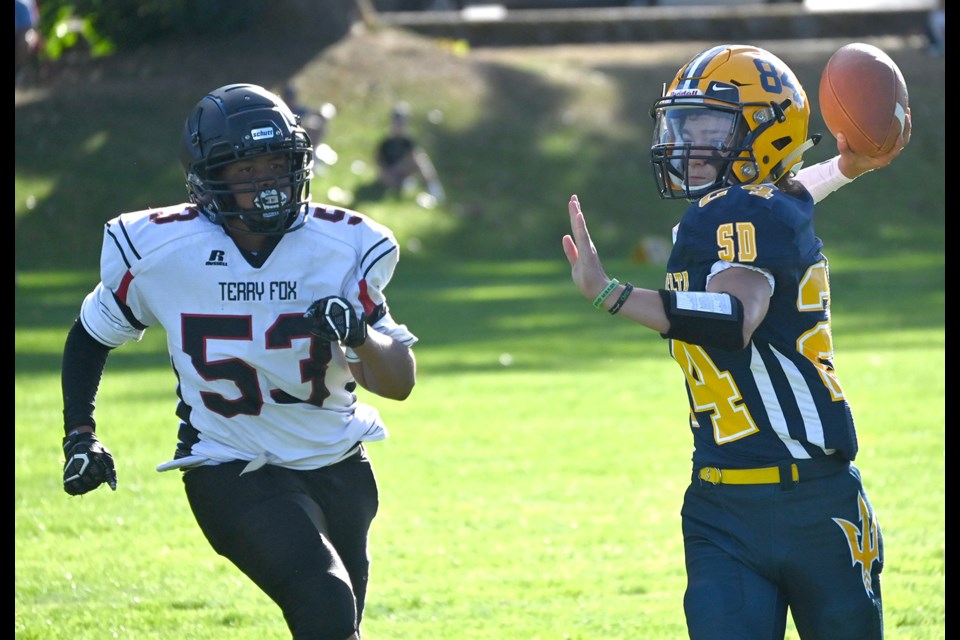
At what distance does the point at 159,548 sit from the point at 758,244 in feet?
13.5

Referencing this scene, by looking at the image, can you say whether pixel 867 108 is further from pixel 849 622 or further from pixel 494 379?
pixel 494 379

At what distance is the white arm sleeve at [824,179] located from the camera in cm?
468

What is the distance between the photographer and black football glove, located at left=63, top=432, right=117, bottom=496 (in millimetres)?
4250

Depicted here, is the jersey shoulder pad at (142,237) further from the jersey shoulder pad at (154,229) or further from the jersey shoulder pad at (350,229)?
the jersey shoulder pad at (350,229)

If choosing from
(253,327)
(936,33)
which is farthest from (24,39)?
(253,327)

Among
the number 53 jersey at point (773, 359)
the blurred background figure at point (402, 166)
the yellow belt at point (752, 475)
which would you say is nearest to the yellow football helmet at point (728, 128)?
the number 53 jersey at point (773, 359)

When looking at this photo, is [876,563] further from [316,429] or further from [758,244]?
[316,429]

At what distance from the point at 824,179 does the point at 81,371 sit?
2354mm

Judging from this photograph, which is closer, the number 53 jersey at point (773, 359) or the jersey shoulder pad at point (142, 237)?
the number 53 jersey at point (773, 359)

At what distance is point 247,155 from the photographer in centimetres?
433

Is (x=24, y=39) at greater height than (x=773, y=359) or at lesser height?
greater

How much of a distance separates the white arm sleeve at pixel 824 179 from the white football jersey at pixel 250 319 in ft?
4.34
